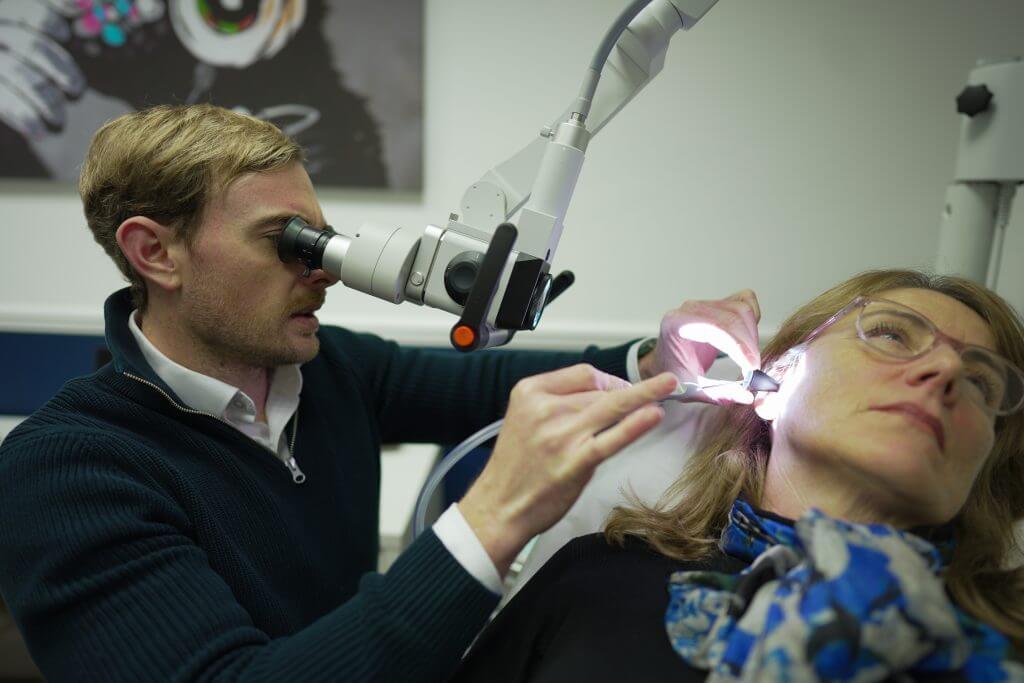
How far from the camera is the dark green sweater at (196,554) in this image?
2.53 feet

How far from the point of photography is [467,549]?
78 cm

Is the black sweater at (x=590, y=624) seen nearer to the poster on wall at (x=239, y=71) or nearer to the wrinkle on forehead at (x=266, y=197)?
the wrinkle on forehead at (x=266, y=197)

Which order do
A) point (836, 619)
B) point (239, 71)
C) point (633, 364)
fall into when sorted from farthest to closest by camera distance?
point (239, 71) → point (633, 364) → point (836, 619)

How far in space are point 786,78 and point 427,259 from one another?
54.4 inches

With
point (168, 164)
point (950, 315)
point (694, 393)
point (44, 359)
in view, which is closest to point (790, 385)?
point (694, 393)

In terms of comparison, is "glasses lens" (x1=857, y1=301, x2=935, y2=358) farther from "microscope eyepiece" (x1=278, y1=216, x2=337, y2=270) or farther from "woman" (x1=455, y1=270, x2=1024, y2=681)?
"microscope eyepiece" (x1=278, y1=216, x2=337, y2=270)

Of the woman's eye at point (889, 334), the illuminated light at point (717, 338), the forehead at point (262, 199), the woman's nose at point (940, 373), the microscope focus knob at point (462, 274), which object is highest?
the forehead at point (262, 199)

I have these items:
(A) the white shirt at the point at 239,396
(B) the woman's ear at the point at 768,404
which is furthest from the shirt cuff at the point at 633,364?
(B) the woman's ear at the point at 768,404

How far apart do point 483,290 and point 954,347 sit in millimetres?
665

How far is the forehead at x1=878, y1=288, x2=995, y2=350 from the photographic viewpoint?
1.00 metres

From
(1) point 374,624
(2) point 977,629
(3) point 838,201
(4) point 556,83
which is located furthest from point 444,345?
(2) point 977,629

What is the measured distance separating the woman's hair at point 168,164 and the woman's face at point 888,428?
0.95 meters

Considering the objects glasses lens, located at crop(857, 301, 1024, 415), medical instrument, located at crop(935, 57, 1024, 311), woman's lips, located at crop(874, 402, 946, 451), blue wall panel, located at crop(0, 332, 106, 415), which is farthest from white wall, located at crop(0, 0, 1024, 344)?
woman's lips, located at crop(874, 402, 946, 451)

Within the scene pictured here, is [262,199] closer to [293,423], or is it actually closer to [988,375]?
[293,423]
